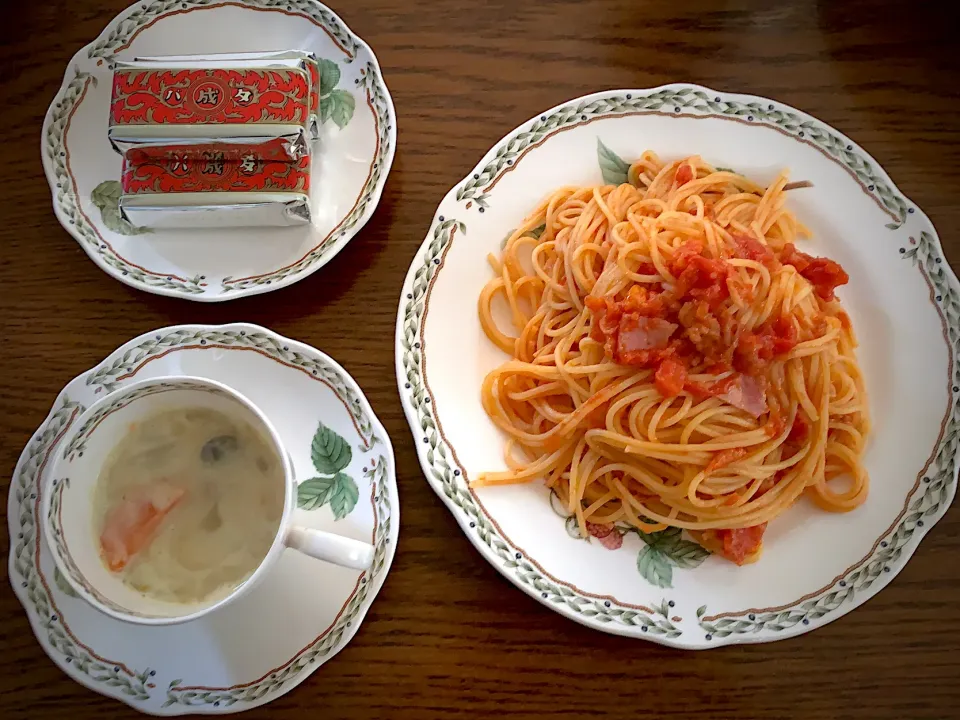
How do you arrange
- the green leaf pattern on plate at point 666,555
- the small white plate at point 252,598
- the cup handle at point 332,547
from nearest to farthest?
the cup handle at point 332,547 → the small white plate at point 252,598 → the green leaf pattern on plate at point 666,555

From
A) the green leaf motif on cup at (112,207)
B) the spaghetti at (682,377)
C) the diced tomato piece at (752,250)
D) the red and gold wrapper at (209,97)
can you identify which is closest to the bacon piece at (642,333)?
the spaghetti at (682,377)

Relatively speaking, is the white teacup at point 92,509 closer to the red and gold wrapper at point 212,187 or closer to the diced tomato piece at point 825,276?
the red and gold wrapper at point 212,187

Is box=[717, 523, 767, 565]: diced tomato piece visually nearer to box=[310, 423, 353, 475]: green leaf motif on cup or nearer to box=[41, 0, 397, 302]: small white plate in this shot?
box=[310, 423, 353, 475]: green leaf motif on cup

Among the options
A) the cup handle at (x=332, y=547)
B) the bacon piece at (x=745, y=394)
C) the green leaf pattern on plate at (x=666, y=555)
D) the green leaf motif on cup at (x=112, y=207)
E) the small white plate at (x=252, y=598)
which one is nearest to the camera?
the cup handle at (x=332, y=547)

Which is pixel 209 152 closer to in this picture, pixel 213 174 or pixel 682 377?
pixel 213 174

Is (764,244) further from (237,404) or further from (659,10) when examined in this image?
(237,404)

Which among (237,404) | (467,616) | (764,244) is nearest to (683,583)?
(467,616)
